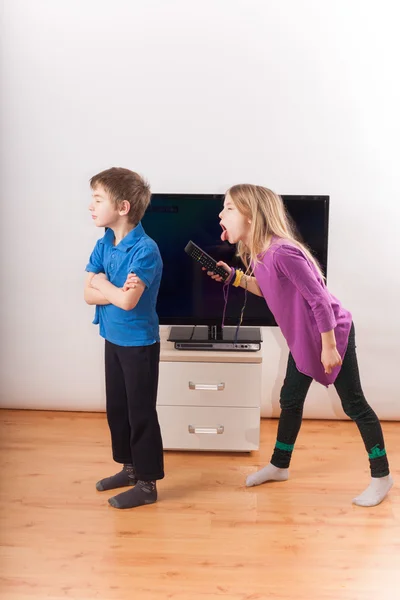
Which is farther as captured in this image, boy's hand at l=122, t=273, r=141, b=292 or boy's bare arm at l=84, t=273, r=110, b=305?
boy's bare arm at l=84, t=273, r=110, b=305

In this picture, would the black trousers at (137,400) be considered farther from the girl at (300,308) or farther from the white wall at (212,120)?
the white wall at (212,120)

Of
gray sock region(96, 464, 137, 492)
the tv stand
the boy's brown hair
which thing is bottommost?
gray sock region(96, 464, 137, 492)

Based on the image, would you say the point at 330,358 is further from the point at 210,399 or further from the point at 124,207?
the point at 124,207

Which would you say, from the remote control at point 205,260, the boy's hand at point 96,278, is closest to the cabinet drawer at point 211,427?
the remote control at point 205,260

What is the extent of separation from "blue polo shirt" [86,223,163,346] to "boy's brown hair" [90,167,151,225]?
0.06 metres

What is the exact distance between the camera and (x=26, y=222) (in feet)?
10.7

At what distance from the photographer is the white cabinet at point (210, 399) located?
2.83 m

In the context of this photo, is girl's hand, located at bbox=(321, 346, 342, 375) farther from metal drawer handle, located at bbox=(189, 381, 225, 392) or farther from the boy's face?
the boy's face

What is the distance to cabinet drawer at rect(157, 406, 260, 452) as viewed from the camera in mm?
2859

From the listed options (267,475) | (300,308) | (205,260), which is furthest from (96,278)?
(267,475)

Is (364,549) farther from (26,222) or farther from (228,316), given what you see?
(26,222)

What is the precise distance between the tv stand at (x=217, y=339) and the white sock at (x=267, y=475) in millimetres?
481

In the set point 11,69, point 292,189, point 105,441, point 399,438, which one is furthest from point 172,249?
point 399,438

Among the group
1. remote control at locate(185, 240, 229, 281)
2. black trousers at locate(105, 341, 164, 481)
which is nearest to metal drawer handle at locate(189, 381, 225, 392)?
black trousers at locate(105, 341, 164, 481)
